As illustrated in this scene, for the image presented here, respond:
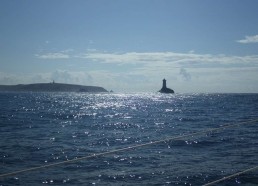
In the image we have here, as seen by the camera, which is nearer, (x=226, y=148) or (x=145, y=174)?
(x=145, y=174)

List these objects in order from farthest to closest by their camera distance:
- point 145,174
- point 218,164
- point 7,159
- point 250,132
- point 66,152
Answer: point 250,132
point 66,152
point 7,159
point 218,164
point 145,174

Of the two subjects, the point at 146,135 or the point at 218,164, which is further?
the point at 146,135

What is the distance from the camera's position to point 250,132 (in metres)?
30.4

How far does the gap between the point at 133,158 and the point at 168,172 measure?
372cm

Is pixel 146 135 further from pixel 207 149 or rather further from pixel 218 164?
pixel 218 164

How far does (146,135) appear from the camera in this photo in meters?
30.9

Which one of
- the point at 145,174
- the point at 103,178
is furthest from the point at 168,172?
the point at 103,178

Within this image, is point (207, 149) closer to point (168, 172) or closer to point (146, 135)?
point (168, 172)

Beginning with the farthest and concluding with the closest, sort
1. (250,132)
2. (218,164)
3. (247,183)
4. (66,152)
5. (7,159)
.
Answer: (250,132), (66,152), (7,159), (218,164), (247,183)

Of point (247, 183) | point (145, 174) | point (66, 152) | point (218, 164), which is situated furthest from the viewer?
point (66, 152)

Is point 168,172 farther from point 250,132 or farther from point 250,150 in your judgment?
point 250,132

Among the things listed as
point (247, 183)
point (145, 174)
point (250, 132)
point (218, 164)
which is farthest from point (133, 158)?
point (250, 132)

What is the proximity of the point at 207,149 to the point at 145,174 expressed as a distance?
26.3 ft

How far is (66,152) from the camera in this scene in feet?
70.3
